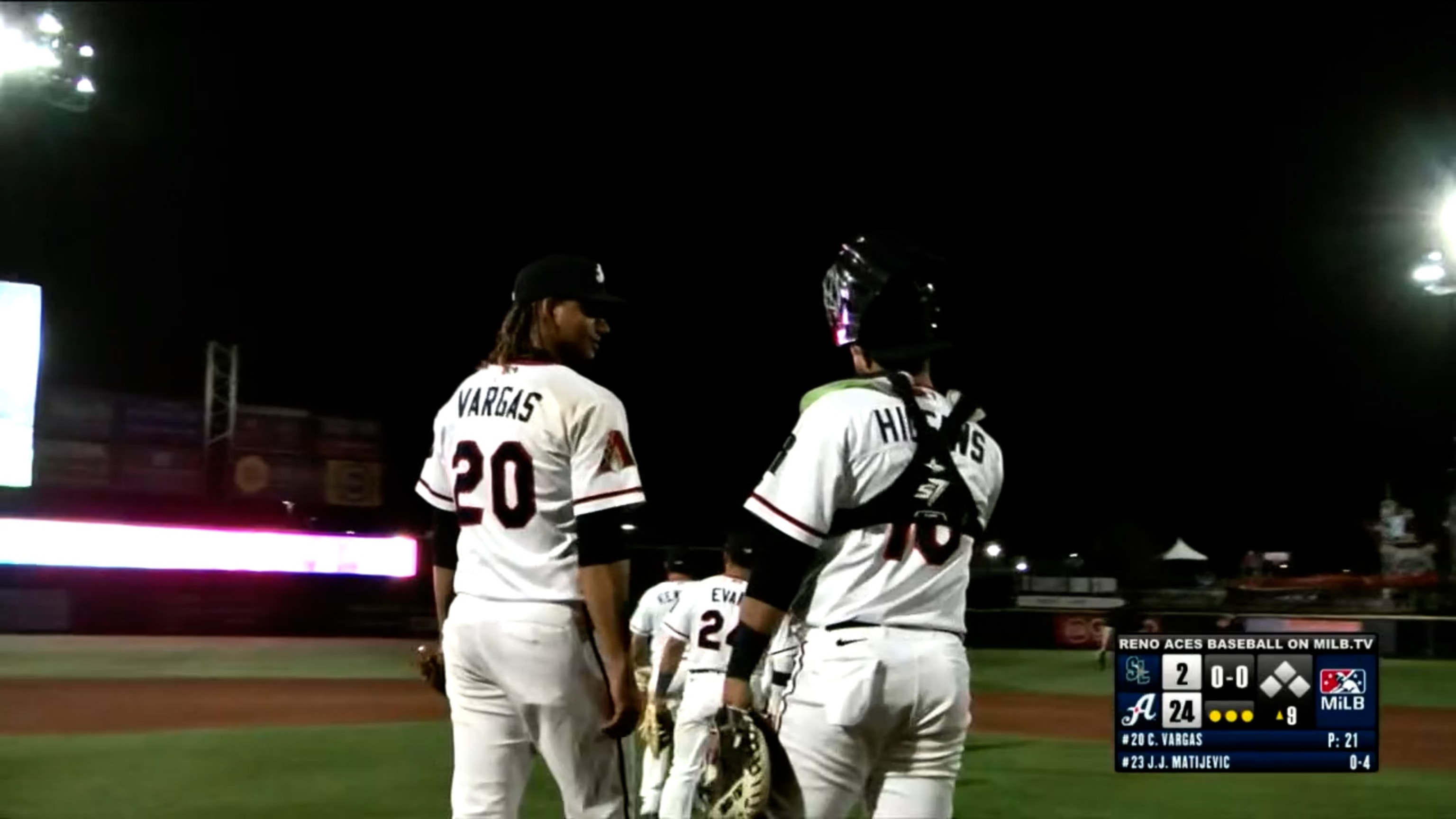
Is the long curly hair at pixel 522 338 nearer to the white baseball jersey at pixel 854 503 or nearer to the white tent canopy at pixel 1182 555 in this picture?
the white baseball jersey at pixel 854 503

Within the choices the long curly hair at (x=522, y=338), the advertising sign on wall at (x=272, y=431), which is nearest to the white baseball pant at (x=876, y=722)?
the long curly hair at (x=522, y=338)

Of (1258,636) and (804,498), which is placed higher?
(804,498)

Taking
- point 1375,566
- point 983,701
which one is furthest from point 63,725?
point 1375,566

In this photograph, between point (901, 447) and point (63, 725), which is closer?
point (901, 447)

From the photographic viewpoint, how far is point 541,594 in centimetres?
350

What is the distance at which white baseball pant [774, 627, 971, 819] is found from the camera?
9.86 feet

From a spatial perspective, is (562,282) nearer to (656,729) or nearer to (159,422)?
(656,729)

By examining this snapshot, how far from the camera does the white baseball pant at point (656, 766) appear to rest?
861 cm

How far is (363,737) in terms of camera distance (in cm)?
1322

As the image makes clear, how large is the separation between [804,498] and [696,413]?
4443 cm

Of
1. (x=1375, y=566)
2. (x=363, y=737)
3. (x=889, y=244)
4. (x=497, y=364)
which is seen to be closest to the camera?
(x=889, y=244)

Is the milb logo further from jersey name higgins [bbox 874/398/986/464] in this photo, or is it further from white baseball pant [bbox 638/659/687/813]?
jersey name higgins [bbox 874/398/986/464]

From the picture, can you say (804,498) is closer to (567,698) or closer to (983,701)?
(567,698)

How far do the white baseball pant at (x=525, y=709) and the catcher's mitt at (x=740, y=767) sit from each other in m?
0.52
